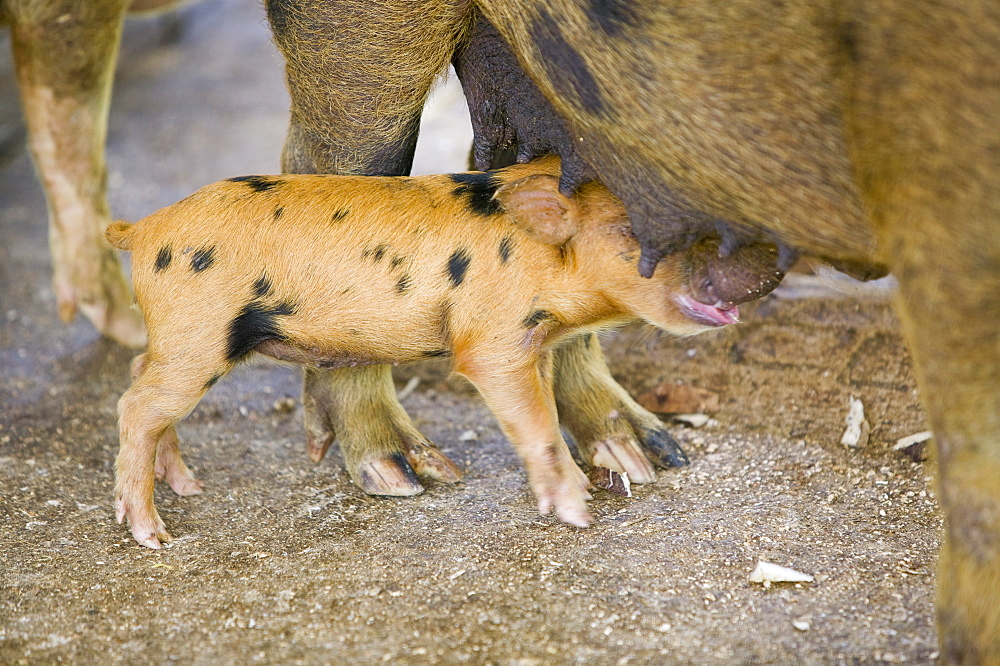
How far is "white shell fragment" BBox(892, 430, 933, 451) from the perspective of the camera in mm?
2641

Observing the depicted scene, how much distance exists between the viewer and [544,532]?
7.50 feet

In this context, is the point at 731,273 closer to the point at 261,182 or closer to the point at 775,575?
the point at 775,575

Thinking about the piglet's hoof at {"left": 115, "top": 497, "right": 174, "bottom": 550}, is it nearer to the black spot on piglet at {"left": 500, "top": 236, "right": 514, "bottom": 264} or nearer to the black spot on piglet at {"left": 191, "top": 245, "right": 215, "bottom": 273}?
the black spot on piglet at {"left": 191, "top": 245, "right": 215, "bottom": 273}

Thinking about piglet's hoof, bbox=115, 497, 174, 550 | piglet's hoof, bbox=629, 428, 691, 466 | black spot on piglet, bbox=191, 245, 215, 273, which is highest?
black spot on piglet, bbox=191, 245, 215, 273

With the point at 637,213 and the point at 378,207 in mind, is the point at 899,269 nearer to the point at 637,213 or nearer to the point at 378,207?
the point at 637,213

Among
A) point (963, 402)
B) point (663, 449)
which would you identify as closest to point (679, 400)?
→ point (663, 449)

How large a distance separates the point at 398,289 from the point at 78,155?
1919mm

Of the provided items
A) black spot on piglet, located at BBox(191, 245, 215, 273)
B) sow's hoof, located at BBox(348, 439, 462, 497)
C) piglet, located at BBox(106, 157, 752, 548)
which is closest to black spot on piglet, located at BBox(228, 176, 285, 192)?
piglet, located at BBox(106, 157, 752, 548)

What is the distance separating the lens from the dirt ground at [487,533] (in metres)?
1.88

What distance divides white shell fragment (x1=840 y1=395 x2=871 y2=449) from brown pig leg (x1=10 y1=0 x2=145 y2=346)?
89.7 inches

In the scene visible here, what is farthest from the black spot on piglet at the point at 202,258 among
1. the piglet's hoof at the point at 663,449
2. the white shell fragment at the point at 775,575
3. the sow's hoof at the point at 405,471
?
the white shell fragment at the point at 775,575

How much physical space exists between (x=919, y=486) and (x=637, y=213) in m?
0.96

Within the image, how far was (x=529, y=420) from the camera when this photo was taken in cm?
225

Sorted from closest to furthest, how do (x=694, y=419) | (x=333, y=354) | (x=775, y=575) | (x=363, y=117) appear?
(x=775, y=575), (x=333, y=354), (x=363, y=117), (x=694, y=419)
